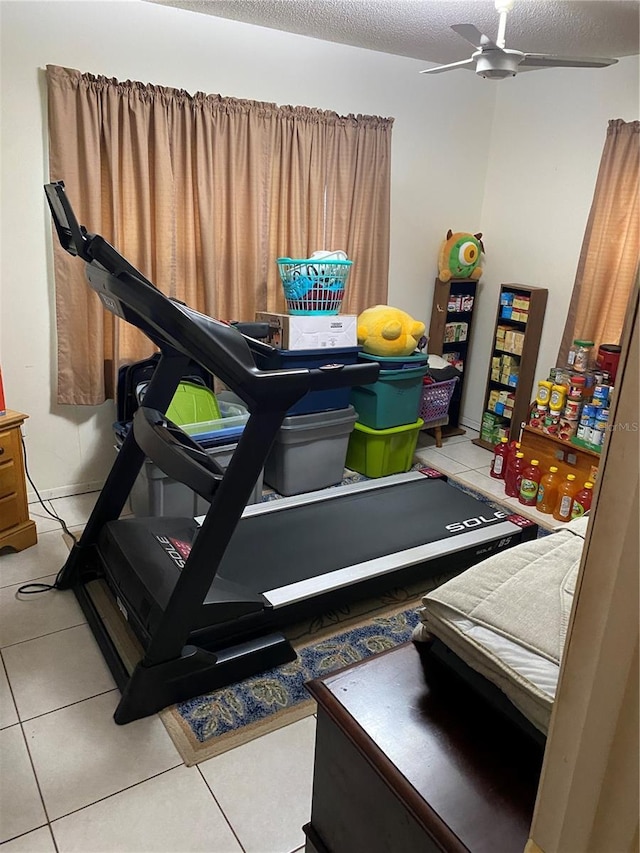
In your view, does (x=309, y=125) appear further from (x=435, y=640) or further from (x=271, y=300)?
(x=435, y=640)

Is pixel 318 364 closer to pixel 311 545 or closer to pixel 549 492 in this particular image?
pixel 311 545

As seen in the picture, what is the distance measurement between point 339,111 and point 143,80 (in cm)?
122

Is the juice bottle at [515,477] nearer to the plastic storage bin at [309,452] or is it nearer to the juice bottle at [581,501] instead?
the juice bottle at [581,501]

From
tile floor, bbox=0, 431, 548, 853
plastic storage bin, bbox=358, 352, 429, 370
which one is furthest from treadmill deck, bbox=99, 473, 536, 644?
plastic storage bin, bbox=358, 352, 429, 370

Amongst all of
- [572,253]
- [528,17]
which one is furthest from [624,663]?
[572,253]

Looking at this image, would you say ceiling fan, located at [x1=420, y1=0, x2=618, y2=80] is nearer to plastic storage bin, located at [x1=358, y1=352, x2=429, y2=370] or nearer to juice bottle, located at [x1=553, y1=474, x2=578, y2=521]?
plastic storage bin, located at [x1=358, y1=352, x2=429, y2=370]

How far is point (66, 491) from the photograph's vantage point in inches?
131

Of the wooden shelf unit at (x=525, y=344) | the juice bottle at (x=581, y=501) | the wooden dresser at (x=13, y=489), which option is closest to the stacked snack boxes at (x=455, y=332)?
the wooden shelf unit at (x=525, y=344)

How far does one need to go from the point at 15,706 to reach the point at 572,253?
153 inches

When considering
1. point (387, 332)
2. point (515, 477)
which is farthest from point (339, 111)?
point (515, 477)

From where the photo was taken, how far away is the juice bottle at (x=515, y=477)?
358 centimetres

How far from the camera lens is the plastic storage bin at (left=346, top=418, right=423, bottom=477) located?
12.0ft

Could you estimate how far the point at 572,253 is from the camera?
3863 mm

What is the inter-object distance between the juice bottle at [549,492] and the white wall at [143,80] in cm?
168
